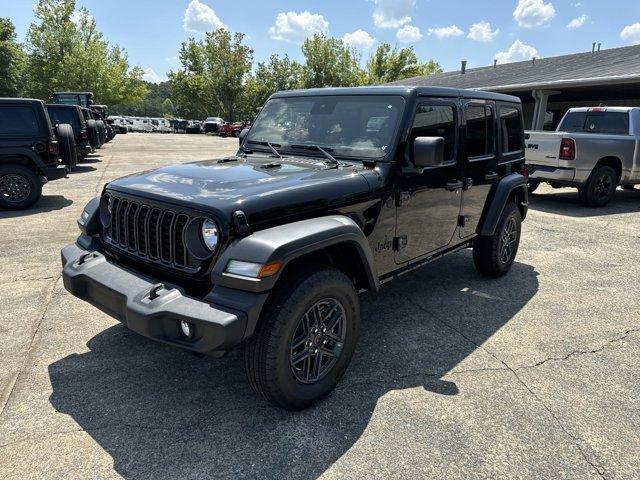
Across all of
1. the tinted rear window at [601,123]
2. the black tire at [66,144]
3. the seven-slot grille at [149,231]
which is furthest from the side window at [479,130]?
the black tire at [66,144]

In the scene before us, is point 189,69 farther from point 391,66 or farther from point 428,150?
point 428,150

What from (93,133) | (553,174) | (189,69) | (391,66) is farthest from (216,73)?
(553,174)

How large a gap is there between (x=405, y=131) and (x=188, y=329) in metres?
2.05

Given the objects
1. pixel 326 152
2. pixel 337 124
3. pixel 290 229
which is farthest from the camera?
pixel 337 124

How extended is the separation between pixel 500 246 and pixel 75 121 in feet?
44.4

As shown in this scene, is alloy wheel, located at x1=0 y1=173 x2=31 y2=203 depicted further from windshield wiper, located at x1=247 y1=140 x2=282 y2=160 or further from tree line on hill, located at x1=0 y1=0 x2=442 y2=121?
tree line on hill, located at x1=0 y1=0 x2=442 y2=121

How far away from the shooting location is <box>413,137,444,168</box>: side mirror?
311 cm

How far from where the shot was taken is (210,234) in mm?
2484

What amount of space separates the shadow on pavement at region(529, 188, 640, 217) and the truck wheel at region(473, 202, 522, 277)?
4443 mm

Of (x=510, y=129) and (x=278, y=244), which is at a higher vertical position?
(x=510, y=129)

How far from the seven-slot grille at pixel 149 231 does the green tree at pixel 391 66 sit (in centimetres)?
4950

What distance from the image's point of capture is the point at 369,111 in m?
3.53

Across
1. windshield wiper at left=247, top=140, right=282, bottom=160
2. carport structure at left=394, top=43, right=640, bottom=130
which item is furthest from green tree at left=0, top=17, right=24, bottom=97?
windshield wiper at left=247, top=140, right=282, bottom=160

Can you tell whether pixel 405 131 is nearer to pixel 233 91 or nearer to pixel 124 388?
pixel 124 388
